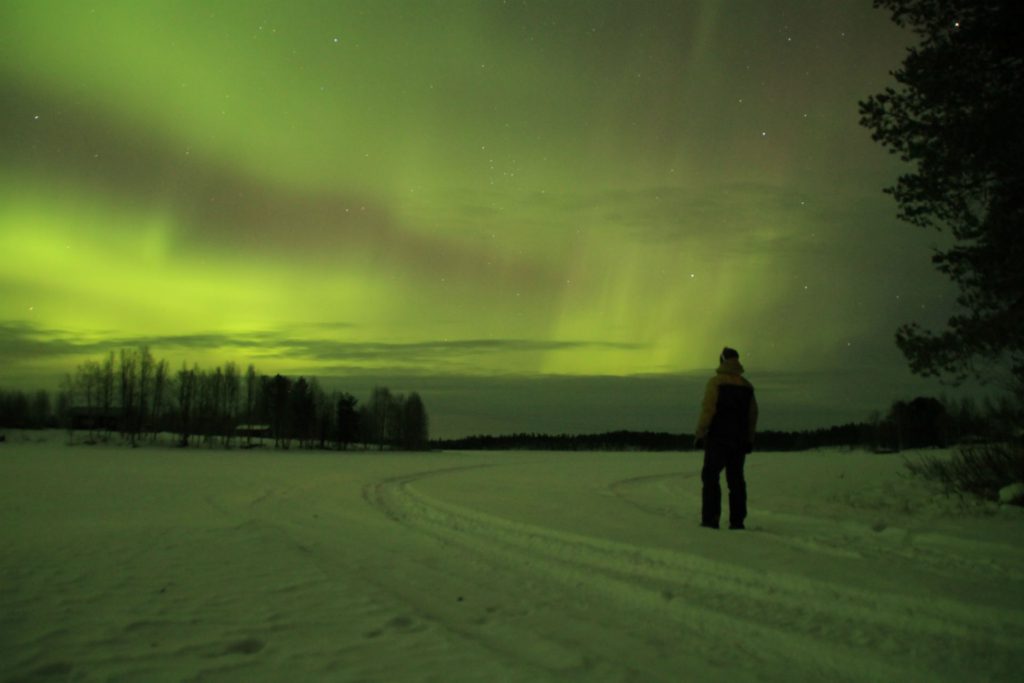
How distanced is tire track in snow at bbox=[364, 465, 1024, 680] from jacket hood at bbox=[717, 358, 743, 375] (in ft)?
9.68

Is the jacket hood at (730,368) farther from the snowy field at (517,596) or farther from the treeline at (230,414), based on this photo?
the treeline at (230,414)

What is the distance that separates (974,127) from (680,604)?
30.0 feet

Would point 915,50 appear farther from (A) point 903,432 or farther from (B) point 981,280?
(A) point 903,432

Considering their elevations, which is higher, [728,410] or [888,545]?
[728,410]

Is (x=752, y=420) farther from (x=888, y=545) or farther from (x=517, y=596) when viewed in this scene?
(x=517, y=596)

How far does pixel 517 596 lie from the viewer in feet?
19.8

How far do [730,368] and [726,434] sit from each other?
88 cm

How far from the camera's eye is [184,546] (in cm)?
841

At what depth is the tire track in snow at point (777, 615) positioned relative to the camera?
4.25 m

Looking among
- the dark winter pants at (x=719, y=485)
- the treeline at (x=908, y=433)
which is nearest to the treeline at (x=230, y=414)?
the treeline at (x=908, y=433)

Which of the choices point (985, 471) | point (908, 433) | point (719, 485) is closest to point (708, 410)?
point (719, 485)

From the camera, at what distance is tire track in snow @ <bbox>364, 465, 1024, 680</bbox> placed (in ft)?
13.9

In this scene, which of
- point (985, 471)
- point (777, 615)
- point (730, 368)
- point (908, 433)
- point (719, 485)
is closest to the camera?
point (777, 615)

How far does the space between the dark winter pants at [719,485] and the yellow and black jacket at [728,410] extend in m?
0.13
